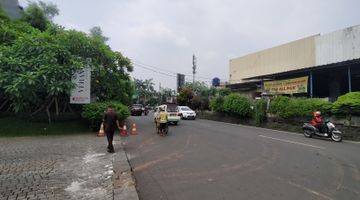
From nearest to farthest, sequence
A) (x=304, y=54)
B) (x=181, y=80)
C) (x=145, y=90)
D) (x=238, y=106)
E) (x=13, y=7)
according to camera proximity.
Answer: (x=238, y=106) < (x=304, y=54) < (x=13, y=7) < (x=181, y=80) < (x=145, y=90)

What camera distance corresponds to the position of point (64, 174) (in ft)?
31.8

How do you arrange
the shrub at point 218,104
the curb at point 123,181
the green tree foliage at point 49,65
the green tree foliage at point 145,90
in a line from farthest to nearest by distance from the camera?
the green tree foliage at point 145,90, the shrub at point 218,104, the green tree foliage at point 49,65, the curb at point 123,181

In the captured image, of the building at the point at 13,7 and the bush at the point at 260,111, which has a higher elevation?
the building at the point at 13,7

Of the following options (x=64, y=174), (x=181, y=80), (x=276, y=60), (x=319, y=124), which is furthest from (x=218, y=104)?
(x=181, y=80)

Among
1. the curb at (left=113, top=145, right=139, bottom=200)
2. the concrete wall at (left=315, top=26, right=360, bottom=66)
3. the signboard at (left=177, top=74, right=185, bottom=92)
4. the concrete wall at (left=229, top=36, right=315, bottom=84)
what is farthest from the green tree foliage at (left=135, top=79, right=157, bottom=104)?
the curb at (left=113, top=145, right=139, bottom=200)

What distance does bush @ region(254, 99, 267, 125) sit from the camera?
101 feet

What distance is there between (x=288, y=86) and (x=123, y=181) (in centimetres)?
2467

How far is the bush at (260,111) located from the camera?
30859 millimetres

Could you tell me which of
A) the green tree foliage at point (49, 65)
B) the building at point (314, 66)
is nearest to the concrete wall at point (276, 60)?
the building at point (314, 66)

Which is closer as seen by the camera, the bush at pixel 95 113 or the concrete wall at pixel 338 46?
the bush at pixel 95 113

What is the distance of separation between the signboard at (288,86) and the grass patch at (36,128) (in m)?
16.8

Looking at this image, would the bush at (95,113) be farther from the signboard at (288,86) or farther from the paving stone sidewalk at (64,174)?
the signboard at (288,86)

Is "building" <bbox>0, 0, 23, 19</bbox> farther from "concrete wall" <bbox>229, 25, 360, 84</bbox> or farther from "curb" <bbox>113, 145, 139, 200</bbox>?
"curb" <bbox>113, 145, 139, 200</bbox>

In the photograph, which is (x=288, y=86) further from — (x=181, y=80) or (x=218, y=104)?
(x=181, y=80)
